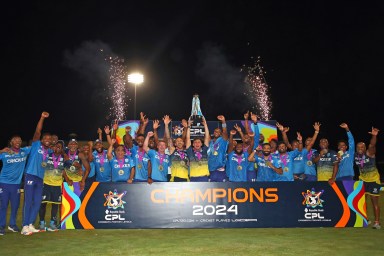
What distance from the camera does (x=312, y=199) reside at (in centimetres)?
1054

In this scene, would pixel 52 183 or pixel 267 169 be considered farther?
Result: pixel 267 169

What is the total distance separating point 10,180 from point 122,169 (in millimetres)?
2818

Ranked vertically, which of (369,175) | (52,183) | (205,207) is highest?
(369,175)

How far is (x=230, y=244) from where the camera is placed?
328 inches

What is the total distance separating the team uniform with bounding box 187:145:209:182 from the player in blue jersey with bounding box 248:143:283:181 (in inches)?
50.4

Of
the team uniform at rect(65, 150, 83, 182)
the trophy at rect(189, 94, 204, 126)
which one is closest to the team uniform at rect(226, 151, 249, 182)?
the team uniform at rect(65, 150, 83, 182)

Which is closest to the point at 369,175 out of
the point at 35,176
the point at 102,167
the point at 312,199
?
the point at 312,199

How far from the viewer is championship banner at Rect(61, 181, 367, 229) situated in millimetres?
10414

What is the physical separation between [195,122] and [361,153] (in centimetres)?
1143

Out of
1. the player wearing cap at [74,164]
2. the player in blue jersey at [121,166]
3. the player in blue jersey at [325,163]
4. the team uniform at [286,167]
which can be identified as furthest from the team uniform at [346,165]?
the player wearing cap at [74,164]

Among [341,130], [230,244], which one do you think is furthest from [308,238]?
[341,130]

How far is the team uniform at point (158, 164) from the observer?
1140 centimetres

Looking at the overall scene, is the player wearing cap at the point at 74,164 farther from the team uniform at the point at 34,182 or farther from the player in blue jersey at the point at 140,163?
the player in blue jersey at the point at 140,163

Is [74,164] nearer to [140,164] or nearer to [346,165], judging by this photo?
[140,164]
